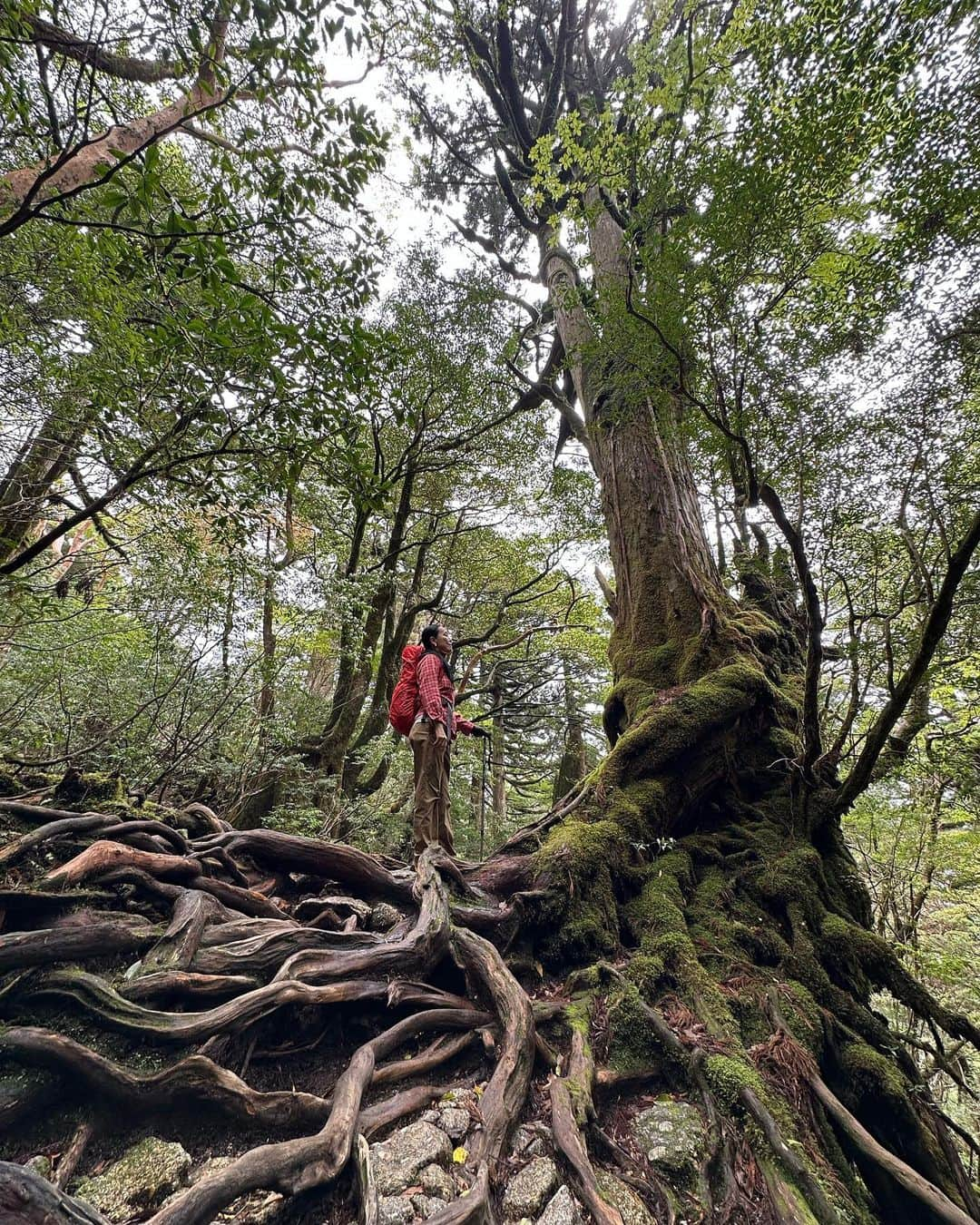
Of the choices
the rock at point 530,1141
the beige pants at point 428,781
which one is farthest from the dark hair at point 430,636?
the rock at point 530,1141

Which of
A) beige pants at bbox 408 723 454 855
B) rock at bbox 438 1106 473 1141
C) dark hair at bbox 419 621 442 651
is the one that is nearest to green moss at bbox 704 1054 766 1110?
rock at bbox 438 1106 473 1141

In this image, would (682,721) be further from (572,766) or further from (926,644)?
(572,766)

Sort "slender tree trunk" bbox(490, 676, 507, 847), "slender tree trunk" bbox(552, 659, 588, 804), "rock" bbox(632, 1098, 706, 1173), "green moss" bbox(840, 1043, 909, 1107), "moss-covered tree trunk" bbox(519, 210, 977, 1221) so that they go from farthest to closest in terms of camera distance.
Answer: "slender tree trunk" bbox(490, 676, 507, 847), "slender tree trunk" bbox(552, 659, 588, 804), "green moss" bbox(840, 1043, 909, 1107), "moss-covered tree trunk" bbox(519, 210, 977, 1221), "rock" bbox(632, 1098, 706, 1173)

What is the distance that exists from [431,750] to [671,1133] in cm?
297

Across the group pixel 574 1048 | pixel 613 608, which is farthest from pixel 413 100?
pixel 574 1048

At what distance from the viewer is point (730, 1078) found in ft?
6.75

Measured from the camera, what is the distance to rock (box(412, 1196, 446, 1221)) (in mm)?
1539

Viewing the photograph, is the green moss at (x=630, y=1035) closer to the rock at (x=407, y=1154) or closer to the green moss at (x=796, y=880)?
the rock at (x=407, y=1154)

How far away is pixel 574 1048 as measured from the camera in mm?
2283

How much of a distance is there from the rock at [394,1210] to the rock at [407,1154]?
37mm

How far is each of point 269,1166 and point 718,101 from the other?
7156 mm

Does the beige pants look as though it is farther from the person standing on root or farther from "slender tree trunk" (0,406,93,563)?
"slender tree trunk" (0,406,93,563)

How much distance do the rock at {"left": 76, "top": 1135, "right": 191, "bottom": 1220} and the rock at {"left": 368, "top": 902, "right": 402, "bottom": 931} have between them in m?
1.41

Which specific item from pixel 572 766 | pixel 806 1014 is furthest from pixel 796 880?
pixel 572 766
